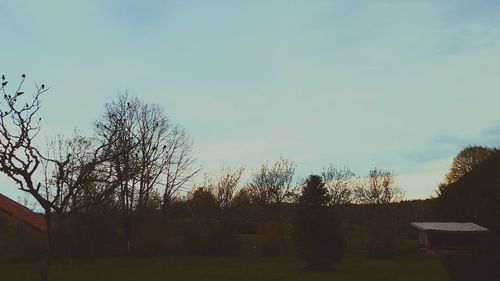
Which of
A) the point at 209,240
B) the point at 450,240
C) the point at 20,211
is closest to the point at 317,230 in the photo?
the point at 209,240

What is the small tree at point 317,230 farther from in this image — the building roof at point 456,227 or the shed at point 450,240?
the building roof at point 456,227

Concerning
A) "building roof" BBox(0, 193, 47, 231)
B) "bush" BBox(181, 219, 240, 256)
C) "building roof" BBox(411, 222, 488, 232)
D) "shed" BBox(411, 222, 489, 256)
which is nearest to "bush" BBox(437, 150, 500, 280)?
"shed" BBox(411, 222, 489, 256)

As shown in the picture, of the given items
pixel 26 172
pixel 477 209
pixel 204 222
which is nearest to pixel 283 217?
pixel 204 222

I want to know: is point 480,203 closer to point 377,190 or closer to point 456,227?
point 456,227

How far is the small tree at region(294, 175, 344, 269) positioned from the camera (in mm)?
27141

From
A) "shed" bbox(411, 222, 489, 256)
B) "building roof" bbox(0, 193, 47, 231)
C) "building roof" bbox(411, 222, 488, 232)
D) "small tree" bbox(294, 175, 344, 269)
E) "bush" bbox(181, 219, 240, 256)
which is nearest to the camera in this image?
"building roof" bbox(411, 222, 488, 232)

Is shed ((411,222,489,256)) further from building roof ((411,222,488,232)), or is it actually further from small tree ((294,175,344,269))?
small tree ((294,175,344,269))

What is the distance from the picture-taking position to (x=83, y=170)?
1102cm

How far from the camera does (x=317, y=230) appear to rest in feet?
90.0

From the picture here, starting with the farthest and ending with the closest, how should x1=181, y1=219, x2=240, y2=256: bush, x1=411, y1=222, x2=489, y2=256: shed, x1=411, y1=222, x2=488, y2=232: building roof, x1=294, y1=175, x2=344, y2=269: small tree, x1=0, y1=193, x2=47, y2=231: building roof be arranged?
x1=0, y1=193, x2=47, y2=231: building roof, x1=181, y1=219, x2=240, y2=256: bush, x1=294, y1=175, x2=344, y2=269: small tree, x1=411, y1=222, x2=489, y2=256: shed, x1=411, y1=222, x2=488, y2=232: building roof

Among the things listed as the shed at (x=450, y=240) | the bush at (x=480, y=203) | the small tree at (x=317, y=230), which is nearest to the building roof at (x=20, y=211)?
the small tree at (x=317, y=230)

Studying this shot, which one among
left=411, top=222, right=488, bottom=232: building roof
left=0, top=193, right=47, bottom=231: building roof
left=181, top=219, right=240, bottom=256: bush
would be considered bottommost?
left=181, top=219, right=240, bottom=256: bush

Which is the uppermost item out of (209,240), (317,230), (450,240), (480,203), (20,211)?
(20,211)

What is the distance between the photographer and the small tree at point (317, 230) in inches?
1069
